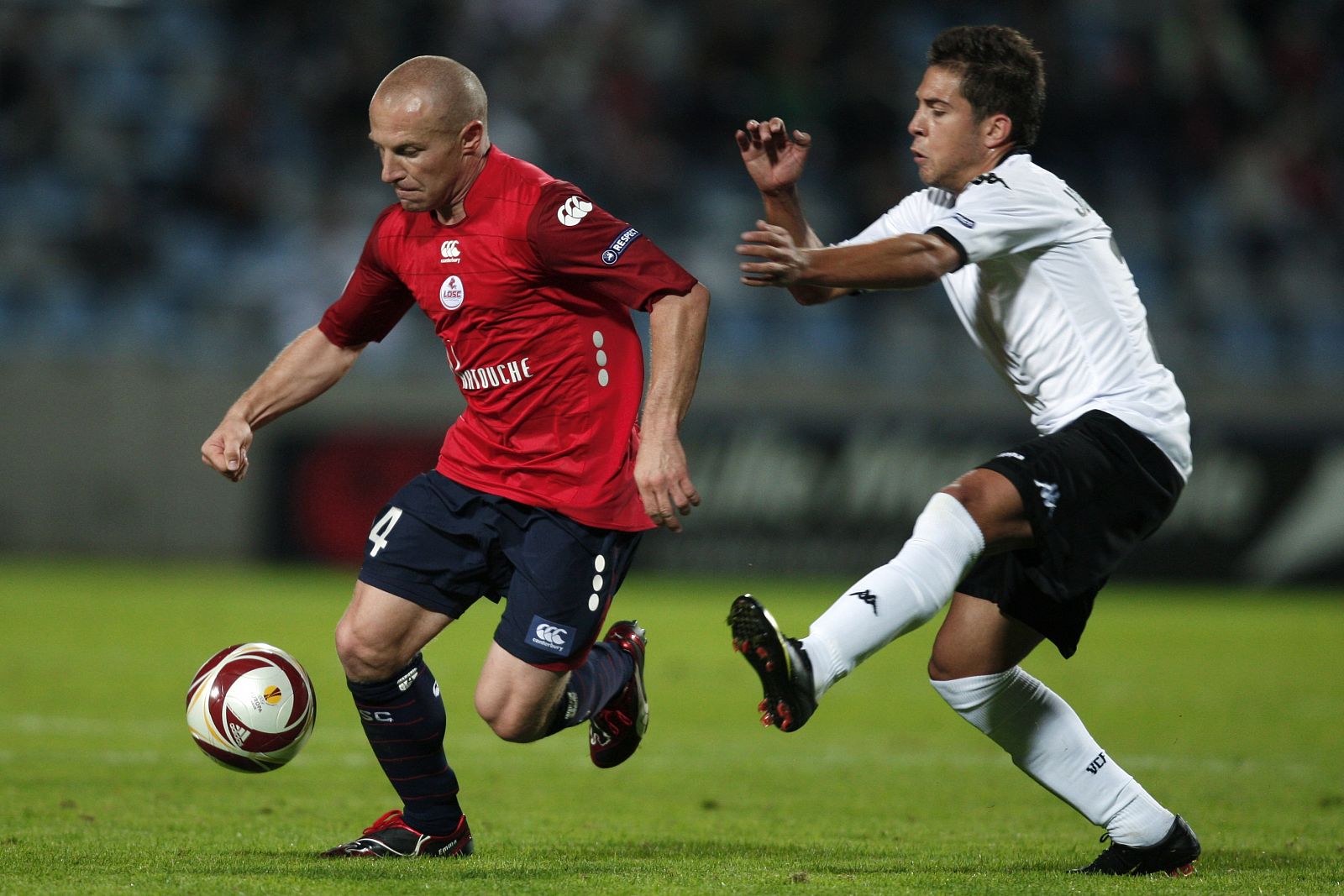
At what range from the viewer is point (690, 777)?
6840mm

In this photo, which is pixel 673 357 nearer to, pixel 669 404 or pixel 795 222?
pixel 669 404

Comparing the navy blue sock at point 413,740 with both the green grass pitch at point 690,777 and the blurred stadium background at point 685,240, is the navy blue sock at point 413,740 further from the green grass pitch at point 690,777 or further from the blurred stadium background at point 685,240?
the blurred stadium background at point 685,240

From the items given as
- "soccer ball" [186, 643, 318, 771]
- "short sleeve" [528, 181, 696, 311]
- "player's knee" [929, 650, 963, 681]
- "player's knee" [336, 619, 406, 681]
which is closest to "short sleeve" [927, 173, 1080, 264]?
"short sleeve" [528, 181, 696, 311]

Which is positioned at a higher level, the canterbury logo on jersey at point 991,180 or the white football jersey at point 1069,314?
the canterbury logo on jersey at point 991,180

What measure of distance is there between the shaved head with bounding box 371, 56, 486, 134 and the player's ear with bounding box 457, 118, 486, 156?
0.02 m

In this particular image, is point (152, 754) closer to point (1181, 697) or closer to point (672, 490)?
point (672, 490)

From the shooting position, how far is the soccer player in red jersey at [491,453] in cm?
463

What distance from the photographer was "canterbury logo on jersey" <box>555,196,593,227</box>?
464cm

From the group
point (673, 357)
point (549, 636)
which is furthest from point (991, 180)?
point (549, 636)

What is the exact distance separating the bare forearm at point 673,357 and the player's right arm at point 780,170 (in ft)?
1.06

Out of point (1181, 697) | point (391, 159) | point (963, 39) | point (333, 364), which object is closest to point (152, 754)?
point (333, 364)

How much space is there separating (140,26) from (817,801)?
50.2 feet

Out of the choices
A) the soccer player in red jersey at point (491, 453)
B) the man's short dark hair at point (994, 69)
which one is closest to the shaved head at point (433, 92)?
the soccer player in red jersey at point (491, 453)

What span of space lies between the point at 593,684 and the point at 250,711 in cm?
104
